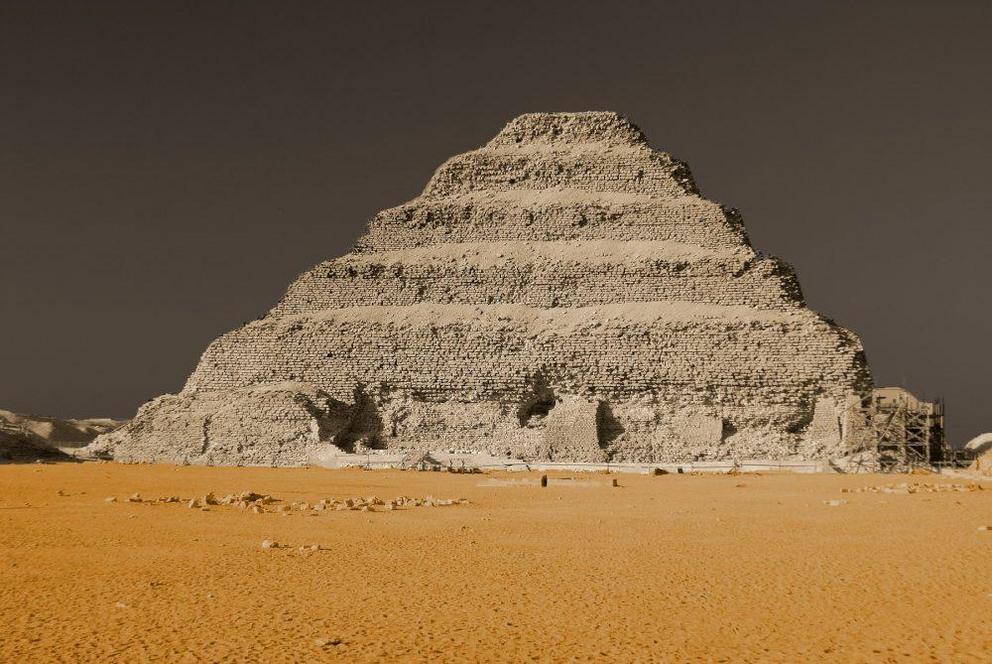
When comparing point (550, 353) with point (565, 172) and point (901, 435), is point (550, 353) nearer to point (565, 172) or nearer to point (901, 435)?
point (565, 172)

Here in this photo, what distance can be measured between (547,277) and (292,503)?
22.7m

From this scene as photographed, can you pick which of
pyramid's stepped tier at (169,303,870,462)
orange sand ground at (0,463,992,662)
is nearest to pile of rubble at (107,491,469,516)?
orange sand ground at (0,463,992,662)

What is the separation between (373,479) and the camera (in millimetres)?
24047

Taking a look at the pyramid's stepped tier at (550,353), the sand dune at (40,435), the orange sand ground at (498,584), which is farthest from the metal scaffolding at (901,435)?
the sand dune at (40,435)

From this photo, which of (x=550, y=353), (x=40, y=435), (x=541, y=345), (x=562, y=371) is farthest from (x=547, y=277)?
(x=40, y=435)

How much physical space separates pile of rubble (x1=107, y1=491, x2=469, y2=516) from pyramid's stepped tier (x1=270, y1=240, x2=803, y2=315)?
2070cm

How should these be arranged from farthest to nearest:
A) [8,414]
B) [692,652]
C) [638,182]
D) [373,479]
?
[8,414] < [638,182] < [373,479] < [692,652]

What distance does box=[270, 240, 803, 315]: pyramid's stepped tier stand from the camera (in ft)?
114

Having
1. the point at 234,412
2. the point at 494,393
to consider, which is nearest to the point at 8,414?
the point at 234,412

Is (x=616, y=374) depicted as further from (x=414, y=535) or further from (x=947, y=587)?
(x=947, y=587)

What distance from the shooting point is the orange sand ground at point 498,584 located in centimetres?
600

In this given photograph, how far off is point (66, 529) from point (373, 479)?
13.0 metres

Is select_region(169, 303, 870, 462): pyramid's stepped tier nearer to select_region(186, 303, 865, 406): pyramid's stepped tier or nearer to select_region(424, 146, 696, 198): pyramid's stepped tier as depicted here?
select_region(186, 303, 865, 406): pyramid's stepped tier

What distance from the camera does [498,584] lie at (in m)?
8.13
